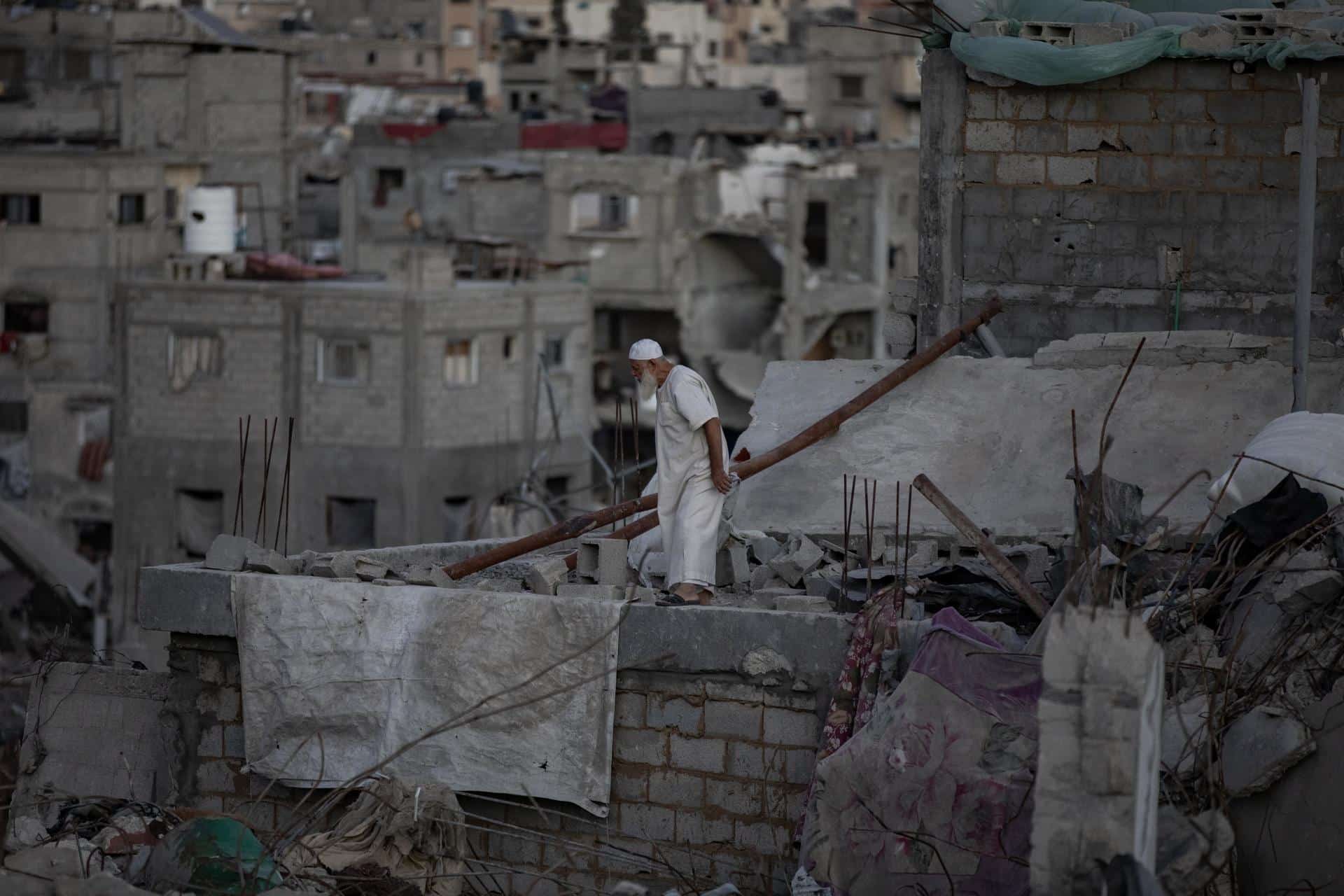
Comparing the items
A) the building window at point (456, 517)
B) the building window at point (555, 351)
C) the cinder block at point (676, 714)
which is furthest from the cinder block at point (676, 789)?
the building window at point (555, 351)

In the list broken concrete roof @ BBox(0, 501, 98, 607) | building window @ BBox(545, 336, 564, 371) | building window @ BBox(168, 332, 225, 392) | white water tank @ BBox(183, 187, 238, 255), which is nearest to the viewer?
broken concrete roof @ BBox(0, 501, 98, 607)

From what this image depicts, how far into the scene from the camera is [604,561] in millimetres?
11398

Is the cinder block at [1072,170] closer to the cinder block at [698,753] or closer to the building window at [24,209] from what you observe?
the cinder block at [698,753]

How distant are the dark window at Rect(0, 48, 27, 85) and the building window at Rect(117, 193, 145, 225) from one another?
400 inches

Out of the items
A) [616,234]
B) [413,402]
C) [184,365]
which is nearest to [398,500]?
[413,402]

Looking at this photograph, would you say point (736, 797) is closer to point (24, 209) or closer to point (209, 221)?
point (209, 221)

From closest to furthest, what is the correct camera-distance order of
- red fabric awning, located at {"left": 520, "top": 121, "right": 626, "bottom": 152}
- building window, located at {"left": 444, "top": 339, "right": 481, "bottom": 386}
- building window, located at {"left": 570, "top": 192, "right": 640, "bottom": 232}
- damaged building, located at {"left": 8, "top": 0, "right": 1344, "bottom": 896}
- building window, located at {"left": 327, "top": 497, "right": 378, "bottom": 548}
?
damaged building, located at {"left": 8, "top": 0, "right": 1344, "bottom": 896} < building window, located at {"left": 327, "top": 497, "right": 378, "bottom": 548} < building window, located at {"left": 444, "top": 339, "right": 481, "bottom": 386} < building window, located at {"left": 570, "top": 192, "right": 640, "bottom": 232} < red fabric awning, located at {"left": 520, "top": 121, "right": 626, "bottom": 152}

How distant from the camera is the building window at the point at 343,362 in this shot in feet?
109

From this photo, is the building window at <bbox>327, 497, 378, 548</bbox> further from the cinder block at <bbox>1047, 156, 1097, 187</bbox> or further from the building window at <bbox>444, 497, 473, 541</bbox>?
the cinder block at <bbox>1047, 156, 1097, 187</bbox>

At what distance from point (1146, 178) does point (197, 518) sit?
22.1 meters

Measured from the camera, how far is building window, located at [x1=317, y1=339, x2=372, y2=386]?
3338 cm

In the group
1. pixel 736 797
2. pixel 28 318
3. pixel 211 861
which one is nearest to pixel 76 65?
pixel 28 318

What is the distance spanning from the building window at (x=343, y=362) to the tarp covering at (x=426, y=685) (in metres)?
22.6

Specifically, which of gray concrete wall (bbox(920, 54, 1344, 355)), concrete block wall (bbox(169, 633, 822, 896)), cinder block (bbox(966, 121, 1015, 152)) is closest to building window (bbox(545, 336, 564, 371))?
gray concrete wall (bbox(920, 54, 1344, 355))
